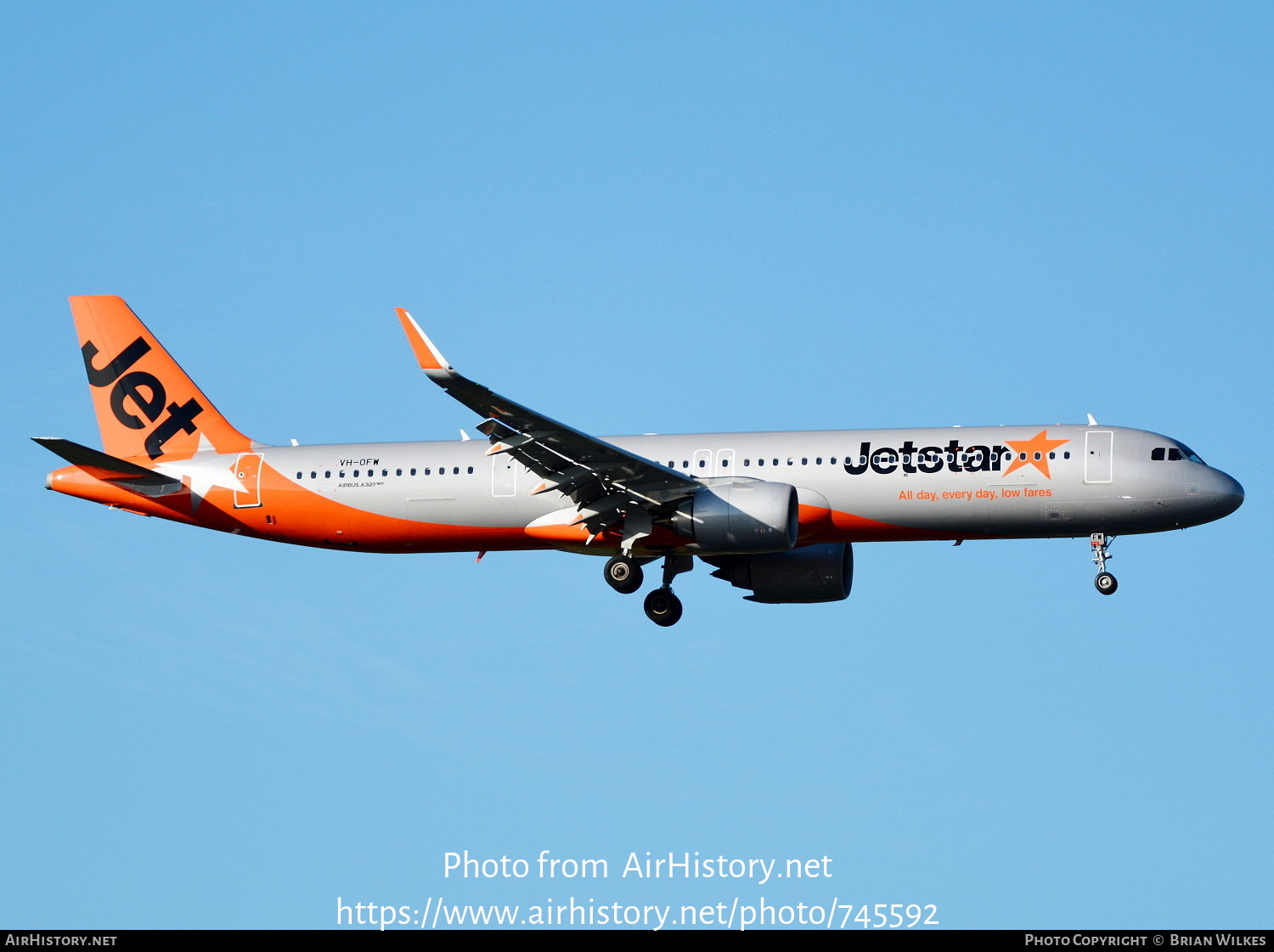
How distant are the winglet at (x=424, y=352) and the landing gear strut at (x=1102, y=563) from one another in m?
17.4

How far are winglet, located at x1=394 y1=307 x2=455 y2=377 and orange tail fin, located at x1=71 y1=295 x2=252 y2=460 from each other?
13126mm

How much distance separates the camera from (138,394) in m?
52.0

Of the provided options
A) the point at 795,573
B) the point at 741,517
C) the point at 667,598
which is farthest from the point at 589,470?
the point at 795,573

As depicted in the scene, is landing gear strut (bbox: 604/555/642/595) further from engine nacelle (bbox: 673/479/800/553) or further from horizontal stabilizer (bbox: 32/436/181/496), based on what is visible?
horizontal stabilizer (bbox: 32/436/181/496)

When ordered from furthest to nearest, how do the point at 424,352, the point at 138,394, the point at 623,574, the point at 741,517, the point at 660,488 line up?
the point at 138,394, the point at 623,574, the point at 660,488, the point at 741,517, the point at 424,352

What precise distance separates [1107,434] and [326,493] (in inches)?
794

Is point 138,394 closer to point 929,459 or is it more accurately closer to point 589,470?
point 589,470

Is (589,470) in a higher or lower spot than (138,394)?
lower

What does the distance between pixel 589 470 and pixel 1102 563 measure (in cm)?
1305

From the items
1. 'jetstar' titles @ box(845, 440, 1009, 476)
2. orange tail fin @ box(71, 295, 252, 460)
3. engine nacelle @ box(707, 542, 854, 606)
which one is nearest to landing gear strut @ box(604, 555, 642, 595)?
engine nacelle @ box(707, 542, 854, 606)

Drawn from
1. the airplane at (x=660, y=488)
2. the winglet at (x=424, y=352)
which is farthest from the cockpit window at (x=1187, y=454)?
the winglet at (x=424, y=352)

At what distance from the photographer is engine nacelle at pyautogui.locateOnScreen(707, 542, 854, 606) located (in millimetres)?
50281

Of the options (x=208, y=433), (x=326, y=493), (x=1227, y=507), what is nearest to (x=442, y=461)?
(x=326, y=493)
